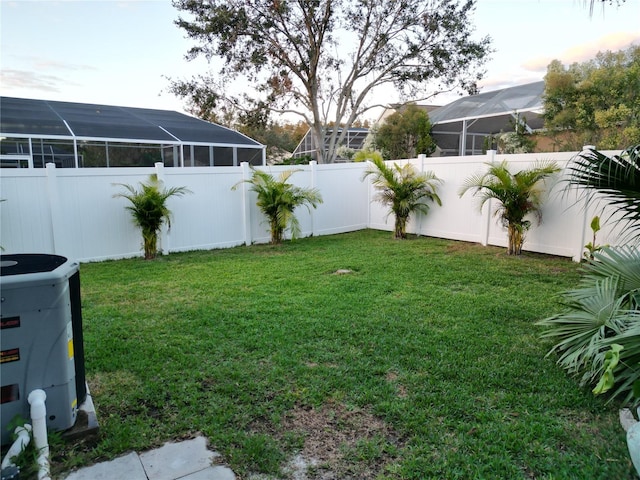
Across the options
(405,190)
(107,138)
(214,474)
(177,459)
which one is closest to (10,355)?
(177,459)

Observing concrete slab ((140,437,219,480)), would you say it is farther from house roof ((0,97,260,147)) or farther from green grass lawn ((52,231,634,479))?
house roof ((0,97,260,147))

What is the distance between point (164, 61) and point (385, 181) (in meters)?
9.25

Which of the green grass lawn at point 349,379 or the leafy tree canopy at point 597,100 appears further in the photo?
the leafy tree canopy at point 597,100

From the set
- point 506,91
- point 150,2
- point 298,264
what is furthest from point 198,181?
point 506,91

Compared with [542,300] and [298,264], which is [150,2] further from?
[542,300]

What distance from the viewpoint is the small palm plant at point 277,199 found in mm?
8617

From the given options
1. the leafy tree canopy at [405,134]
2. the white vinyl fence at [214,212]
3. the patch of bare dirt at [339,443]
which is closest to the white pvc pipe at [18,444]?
the patch of bare dirt at [339,443]

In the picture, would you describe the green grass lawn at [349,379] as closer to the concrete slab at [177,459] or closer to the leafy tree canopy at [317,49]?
the concrete slab at [177,459]

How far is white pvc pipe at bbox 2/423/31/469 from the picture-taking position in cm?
202

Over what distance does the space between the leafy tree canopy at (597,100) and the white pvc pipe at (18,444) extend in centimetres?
1391

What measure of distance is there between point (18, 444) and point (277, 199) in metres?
6.83

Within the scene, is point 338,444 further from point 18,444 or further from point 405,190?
point 405,190

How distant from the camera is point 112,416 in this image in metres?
2.64

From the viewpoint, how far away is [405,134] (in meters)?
18.2
